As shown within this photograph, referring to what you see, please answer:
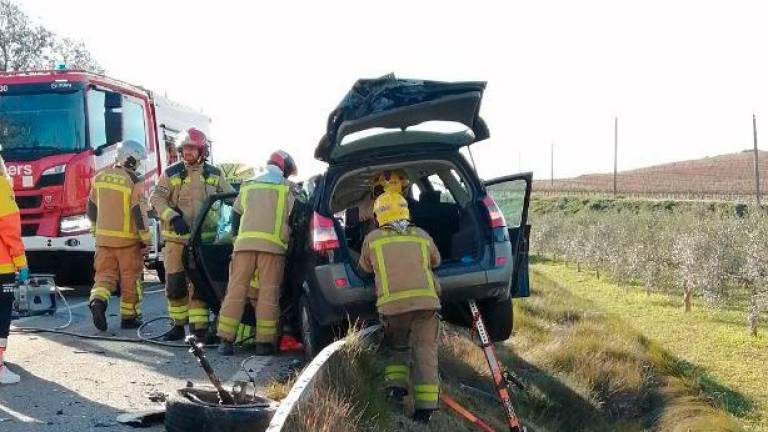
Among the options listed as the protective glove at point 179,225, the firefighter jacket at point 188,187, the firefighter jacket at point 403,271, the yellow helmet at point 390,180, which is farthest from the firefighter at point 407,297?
the firefighter jacket at point 188,187

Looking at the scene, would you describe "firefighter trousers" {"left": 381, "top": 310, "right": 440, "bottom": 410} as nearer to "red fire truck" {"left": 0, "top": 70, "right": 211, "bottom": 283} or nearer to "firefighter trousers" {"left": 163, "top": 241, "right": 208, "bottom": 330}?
"firefighter trousers" {"left": 163, "top": 241, "right": 208, "bottom": 330}

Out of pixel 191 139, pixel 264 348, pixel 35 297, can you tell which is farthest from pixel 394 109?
pixel 35 297

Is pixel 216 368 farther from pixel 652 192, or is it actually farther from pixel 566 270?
pixel 652 192

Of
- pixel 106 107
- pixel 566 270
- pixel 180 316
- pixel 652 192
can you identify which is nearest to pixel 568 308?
pixel 106 107

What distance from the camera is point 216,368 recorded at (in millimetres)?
7031

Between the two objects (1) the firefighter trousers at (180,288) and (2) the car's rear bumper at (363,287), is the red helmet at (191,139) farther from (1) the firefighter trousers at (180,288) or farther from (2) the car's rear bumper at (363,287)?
(2) the car's rear bumper at (363,287)

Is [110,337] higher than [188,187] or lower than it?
lower

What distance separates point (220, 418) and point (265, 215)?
2729 millimetres

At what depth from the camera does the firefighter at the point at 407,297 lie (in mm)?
5797

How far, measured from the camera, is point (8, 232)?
6.34m

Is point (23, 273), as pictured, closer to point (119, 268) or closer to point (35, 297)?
point (119, 268)

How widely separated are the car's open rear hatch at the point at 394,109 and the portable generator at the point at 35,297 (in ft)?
12.4

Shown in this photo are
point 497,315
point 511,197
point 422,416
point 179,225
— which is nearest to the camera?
point 422,416

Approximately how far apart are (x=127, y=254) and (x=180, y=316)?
0.85m
